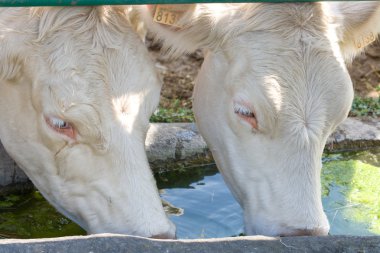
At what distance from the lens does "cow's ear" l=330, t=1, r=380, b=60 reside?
433 cm

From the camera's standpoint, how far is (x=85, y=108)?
3.75m

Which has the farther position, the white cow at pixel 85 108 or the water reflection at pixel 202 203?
the water reflection at pixel 202 203

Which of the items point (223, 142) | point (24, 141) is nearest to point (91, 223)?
point (24, 141)

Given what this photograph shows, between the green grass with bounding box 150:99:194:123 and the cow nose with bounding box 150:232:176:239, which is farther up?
the green grass with bounding box 150:99:194:123

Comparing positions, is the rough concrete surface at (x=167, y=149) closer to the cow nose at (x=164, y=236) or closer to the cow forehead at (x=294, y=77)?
the cow forehead at (x=294, y=77)

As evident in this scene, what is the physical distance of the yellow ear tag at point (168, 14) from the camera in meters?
4.09

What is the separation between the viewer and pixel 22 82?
13.1 ft

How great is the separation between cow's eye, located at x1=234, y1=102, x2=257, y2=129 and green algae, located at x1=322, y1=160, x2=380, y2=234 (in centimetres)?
111

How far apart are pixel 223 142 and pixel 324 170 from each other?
1.44 metres

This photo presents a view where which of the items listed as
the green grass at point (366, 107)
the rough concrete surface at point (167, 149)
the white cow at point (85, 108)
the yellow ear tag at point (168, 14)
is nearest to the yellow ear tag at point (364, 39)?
the yellow ear tag at point (168, 14)

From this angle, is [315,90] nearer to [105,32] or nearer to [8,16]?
[105,32]

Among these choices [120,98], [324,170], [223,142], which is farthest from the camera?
[324,170]

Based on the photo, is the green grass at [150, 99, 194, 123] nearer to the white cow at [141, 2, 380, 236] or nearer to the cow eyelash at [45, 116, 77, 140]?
the white cow at [141, 2, 380, 236]

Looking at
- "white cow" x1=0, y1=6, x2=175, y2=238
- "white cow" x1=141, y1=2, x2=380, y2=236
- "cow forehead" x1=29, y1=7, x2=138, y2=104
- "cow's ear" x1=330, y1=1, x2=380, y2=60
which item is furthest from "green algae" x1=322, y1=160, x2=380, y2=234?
"cow forehead" x1=29, y1=7, x2=138, y2=104
